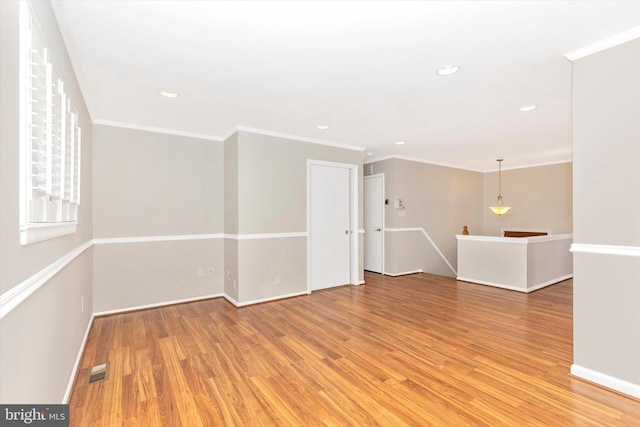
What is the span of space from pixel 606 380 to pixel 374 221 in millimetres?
4481

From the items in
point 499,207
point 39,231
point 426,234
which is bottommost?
point 426,234

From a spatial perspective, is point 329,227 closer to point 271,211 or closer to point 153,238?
point 271,211

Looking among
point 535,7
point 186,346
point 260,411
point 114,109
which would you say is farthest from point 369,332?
point 114,109

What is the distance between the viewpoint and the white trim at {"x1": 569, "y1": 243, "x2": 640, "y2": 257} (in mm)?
2043

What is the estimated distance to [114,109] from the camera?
345 centimetres

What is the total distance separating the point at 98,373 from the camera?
244 centimetres

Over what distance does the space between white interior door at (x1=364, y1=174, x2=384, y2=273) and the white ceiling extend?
7.57 ft

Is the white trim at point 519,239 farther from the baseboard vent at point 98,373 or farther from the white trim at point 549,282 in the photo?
the baseboard vent at point 98,373

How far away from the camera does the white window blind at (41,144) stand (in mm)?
1198

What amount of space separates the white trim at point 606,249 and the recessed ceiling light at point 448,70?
1.65 metres

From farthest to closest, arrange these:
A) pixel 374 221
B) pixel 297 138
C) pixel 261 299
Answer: pixel 374 221 → pixel 297 138 → pixel 261 299

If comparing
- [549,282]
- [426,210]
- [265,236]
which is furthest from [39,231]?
[549,282]

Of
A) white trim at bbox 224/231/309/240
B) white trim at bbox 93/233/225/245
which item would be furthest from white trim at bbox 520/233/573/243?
white trim at bbox 93/233/225/245

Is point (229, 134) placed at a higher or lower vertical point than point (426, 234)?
higher
